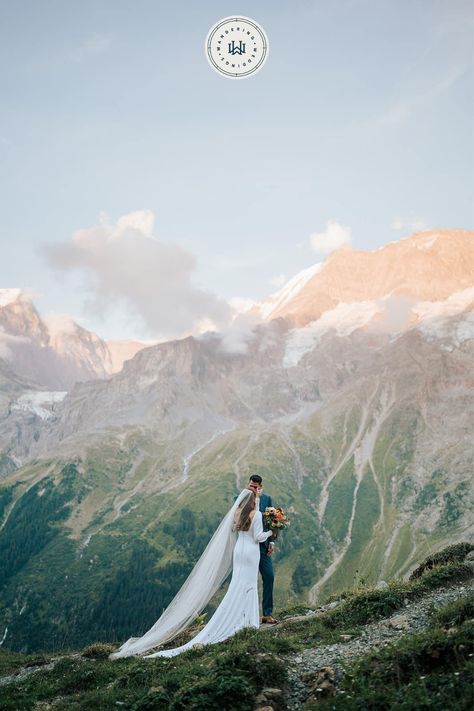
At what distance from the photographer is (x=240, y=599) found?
19.1 metres

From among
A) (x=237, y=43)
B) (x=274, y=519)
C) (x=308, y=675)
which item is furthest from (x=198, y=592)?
(x=237, y=43)

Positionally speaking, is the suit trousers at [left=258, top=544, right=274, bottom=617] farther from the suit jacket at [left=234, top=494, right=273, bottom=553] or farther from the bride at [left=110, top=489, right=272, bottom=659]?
the bride at [left=110, top=489, right=272, bottom=659]

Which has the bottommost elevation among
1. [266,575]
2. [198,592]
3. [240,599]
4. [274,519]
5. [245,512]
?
[240,599]

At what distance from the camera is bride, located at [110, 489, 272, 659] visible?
1897 cm

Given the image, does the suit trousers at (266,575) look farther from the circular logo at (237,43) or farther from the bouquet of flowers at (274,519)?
the circular logo at (237,43)

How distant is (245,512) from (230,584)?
2.69 m

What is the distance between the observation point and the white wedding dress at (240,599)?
18.2 metres

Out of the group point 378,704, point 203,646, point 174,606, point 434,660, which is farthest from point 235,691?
point 174,606

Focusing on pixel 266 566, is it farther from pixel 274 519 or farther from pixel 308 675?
pixel 308 675

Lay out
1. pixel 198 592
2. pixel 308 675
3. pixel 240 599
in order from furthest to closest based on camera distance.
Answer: pixel 198 592
pixel 240 599
pixel 308 675

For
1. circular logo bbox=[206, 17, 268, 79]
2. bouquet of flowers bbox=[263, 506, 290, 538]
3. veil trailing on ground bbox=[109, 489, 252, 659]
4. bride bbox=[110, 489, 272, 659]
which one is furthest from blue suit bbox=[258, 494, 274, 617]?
circular logo bbox=[206, 17, 268, 79]

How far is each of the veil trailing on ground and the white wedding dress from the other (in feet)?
1.82

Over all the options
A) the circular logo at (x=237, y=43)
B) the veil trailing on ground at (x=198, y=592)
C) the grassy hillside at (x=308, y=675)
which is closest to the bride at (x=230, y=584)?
the veil trailing on ground at (x=198, y=592)

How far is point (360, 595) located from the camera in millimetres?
18234
